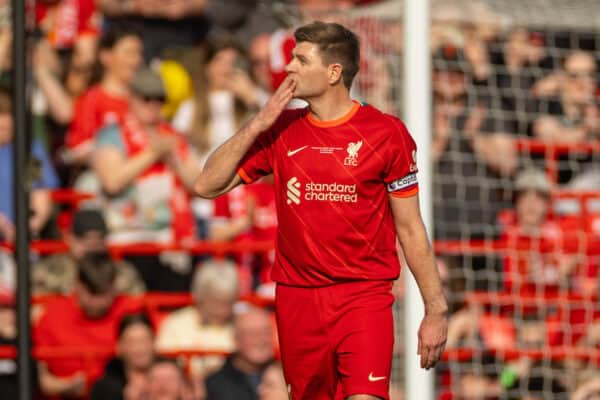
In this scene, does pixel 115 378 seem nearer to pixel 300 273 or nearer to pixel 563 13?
pixel 300 273

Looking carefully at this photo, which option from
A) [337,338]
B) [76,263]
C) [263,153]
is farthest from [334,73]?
[76,263]

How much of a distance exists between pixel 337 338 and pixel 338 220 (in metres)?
0.46

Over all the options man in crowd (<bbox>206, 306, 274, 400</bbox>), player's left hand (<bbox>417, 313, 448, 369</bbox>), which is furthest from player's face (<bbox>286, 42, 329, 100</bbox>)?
man in crowd (<bbox>206, 306, 274, 400</bbox>)

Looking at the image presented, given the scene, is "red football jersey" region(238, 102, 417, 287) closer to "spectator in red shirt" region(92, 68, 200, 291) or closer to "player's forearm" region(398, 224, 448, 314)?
"player's forearm" region(398, 224, 448, 314)

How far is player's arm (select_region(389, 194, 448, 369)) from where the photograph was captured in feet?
15.6

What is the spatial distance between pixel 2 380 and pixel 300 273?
366 cm

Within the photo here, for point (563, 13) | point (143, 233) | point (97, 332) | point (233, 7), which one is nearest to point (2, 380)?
point (97, 332)

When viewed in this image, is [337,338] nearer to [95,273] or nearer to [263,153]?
[263,153]

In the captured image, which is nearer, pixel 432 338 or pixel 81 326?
pixel 432 338

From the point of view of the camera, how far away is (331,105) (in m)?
4.81

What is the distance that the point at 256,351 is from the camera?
7824 mm

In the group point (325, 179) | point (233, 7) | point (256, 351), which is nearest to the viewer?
point (325, 179)

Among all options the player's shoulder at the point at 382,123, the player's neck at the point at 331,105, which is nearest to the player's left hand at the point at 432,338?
the player's shoulder at the point at 382,123

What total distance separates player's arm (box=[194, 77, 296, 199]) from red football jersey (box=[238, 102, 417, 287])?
0.09 m
